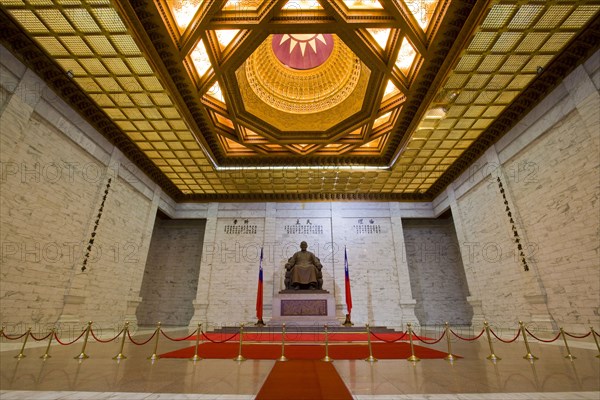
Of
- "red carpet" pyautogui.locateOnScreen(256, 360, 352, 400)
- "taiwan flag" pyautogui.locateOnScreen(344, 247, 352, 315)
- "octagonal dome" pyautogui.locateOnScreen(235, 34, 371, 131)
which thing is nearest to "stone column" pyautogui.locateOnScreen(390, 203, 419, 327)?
"taiwan flag" pyautogui.locateOnScreen(344, 247, 352, 315)

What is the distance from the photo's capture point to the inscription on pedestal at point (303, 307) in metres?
9.67

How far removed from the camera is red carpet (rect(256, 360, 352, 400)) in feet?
8.06

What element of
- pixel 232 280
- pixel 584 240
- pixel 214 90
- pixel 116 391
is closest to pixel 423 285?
pixel 584 240

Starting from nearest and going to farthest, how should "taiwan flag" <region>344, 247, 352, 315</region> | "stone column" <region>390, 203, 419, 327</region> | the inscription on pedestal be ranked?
the inscription on pedestal, "taiwan flag" <region>344, 247, 352, 315</region>, "stone column" <region>390, 203, 419, 327</region>

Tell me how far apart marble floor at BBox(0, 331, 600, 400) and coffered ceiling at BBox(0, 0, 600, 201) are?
585 centimetres

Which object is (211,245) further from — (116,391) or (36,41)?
(116,391)

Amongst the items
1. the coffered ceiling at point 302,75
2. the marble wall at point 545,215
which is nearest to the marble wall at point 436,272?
the marble wall at point 545,215

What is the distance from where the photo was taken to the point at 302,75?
923 centimetres

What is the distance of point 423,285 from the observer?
13.0 meters

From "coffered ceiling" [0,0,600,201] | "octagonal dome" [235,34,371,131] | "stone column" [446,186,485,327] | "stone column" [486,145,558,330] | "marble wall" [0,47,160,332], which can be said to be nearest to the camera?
"coffered ceiling" [0,0,600,201]

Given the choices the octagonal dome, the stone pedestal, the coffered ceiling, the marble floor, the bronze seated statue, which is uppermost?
the octagonal dome

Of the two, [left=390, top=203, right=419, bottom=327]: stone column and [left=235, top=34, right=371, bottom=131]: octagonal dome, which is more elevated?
[left=235, top=34, right=371, bottom=131]: octagonal dome

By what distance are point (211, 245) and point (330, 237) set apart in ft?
17.7

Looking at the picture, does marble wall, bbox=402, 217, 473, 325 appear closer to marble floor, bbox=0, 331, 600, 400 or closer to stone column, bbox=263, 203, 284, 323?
stone column, bbox=263, 203, 284, 323
